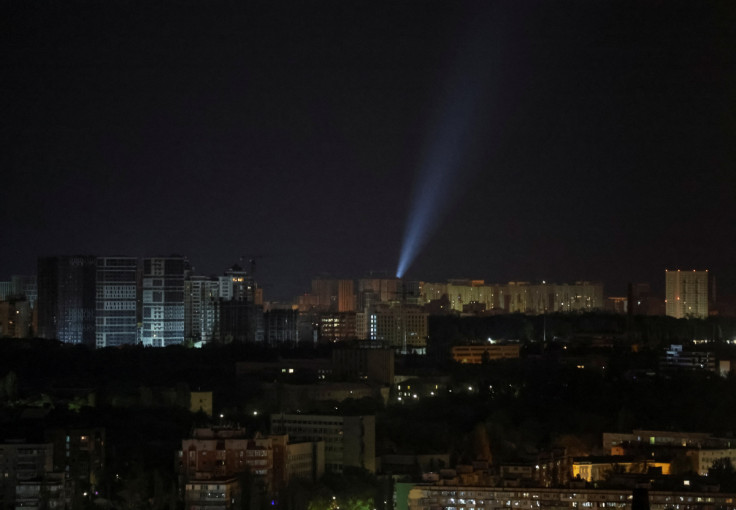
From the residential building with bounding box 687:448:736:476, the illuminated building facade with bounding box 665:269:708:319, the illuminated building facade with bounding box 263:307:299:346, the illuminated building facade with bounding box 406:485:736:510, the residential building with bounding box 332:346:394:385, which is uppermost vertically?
the illuminated building facade with bounding box 665:269:708:319

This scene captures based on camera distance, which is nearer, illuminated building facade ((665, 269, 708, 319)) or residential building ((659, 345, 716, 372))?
residential building ((659, 345, 716, 372))

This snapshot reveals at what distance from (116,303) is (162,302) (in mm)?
903

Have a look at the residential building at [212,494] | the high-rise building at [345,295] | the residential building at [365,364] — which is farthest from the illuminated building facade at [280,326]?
the residential building at [212,494]

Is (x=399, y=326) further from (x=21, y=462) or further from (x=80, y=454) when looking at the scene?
(x=21, y=462)

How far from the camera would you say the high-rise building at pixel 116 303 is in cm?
2541

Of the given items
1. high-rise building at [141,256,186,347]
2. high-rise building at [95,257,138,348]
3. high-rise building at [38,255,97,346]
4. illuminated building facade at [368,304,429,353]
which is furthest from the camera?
illuminated building facade at [368,304,429,353]

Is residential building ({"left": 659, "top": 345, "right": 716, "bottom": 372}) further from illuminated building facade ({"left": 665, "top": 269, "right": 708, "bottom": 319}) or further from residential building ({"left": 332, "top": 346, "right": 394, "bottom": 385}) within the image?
illuminated building facade ({"left": 665, "top": 269, "right": 708, "bottom": 319})

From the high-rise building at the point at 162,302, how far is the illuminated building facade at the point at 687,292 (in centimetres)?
858

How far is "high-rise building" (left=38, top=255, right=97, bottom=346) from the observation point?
24828mm

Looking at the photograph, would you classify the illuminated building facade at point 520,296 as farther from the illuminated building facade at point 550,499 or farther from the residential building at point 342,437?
the illuminated building facade at point 550,499

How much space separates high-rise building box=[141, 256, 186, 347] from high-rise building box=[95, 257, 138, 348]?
0.36 metres

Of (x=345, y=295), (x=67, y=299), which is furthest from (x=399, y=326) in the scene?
(x=345, y=295)

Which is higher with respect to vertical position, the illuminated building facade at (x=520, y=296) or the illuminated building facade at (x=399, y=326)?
the illuminated building facade at (x=520, y=296)

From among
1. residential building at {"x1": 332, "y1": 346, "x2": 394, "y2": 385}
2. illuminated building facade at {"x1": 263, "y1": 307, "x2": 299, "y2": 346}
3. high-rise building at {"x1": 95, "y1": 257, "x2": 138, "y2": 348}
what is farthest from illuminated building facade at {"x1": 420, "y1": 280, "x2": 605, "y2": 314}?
residential building at {"x1": 332, "y1": 346, "x2": 394, "y2": 385}
